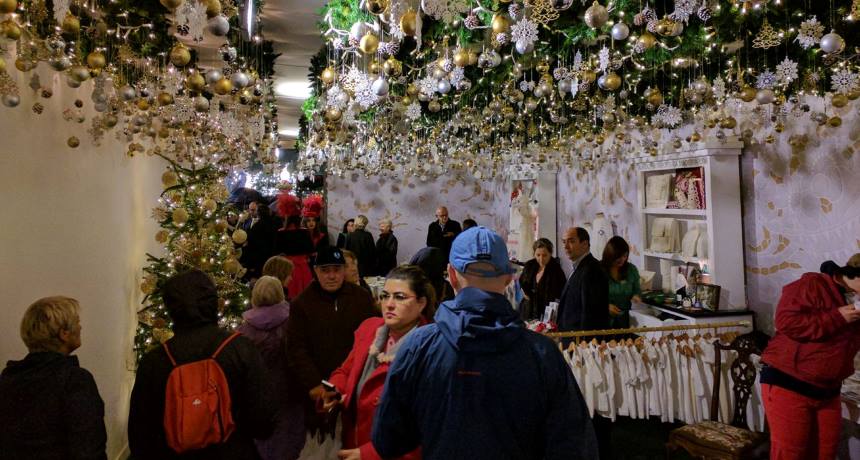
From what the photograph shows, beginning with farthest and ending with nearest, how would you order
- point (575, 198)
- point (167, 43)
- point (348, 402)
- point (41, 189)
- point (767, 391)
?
1. point (575, 198)
2. point (167, 43)
3. point (767, 391)
4. point (41, 189)
5. point (348, 402)

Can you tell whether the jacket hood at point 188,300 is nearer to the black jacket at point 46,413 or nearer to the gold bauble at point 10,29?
the black jacket at point 46,413

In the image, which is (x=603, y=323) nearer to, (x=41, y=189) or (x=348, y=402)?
(x=348, y=402)

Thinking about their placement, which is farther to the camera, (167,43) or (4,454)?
(167,43)

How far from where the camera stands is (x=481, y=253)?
157 cm

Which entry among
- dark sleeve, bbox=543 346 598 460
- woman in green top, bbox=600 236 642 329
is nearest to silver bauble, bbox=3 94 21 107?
dark sleeve, bbox=543 346 598 460

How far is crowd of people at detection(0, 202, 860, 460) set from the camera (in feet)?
4.82

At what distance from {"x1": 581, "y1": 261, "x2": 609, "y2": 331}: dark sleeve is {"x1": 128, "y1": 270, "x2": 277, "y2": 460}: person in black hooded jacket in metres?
2.28

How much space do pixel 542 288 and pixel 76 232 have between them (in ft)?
12.8

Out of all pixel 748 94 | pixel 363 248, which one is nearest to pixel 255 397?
pixel 748 94

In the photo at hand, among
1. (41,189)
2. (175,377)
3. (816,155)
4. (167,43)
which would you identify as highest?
(167,43)

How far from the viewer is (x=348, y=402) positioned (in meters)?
2.26

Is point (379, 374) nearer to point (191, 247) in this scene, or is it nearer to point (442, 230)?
point (191, 247)

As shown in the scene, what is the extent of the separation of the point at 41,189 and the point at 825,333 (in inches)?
161

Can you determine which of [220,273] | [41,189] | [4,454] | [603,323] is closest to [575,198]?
[603,323]
